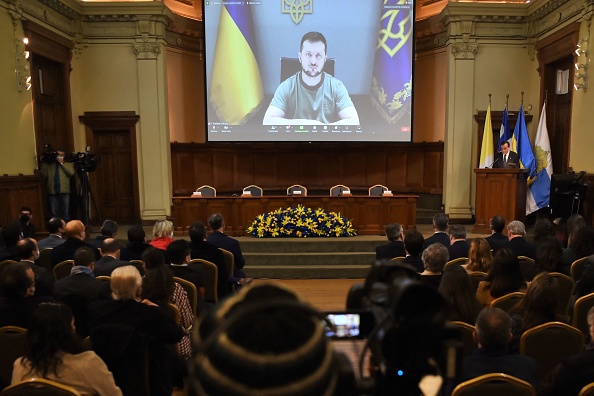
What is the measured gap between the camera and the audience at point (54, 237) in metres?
5.11

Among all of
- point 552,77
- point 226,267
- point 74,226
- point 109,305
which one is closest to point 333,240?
point 226,267

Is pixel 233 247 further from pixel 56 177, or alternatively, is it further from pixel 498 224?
pixel 56 177

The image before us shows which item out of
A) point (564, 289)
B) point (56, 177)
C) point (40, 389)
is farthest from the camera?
point (56, 177)

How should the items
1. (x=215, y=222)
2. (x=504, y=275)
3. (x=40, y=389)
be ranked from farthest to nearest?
(x=215, y=222) → (x=504, y=275) → (x=40, y=389)

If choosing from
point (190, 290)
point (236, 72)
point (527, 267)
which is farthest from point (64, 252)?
point (236, 72)

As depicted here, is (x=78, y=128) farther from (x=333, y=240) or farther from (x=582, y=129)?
(x=582, y=129)

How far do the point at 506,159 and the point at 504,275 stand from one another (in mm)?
5736

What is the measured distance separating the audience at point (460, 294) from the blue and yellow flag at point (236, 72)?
7.77 metres

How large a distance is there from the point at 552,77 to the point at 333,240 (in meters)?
5.77

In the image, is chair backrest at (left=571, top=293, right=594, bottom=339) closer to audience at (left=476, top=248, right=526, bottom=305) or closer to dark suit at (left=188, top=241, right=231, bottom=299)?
audience at (left=476, top=248, right=526, bottom=305)

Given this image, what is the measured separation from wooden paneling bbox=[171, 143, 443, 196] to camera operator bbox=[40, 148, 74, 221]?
9.59 feet

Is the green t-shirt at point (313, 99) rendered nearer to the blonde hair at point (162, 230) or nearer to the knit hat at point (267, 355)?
the blonde hair at point (162, 230)

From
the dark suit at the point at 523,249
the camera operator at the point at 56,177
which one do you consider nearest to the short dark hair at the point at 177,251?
the dark suit at the point at 523,249

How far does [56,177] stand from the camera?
26.3ft
